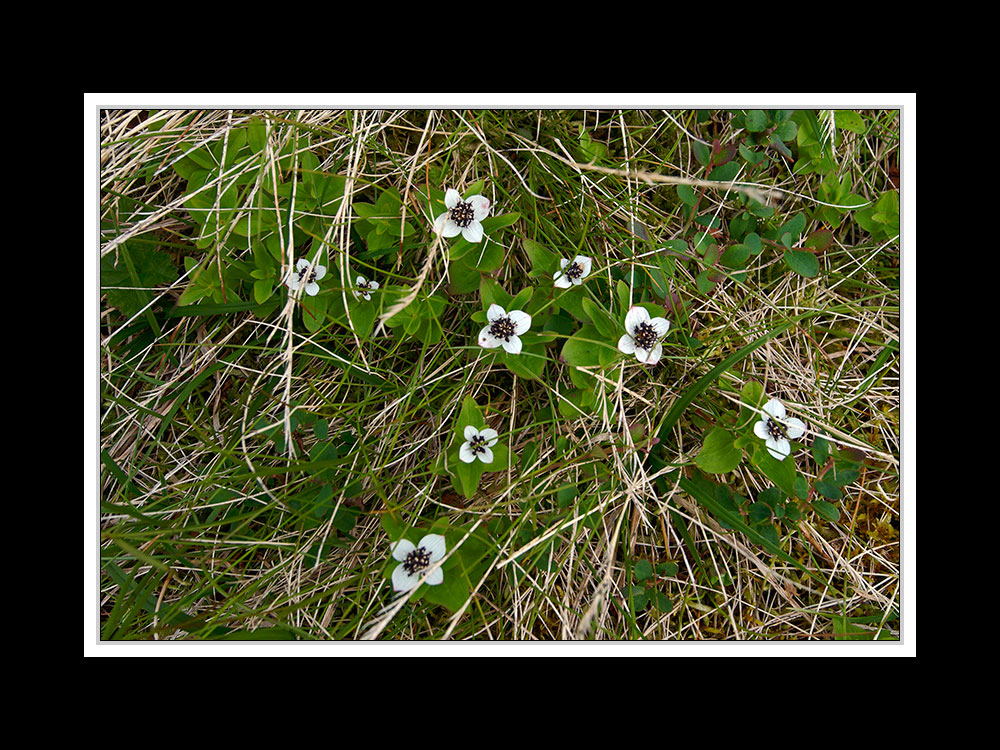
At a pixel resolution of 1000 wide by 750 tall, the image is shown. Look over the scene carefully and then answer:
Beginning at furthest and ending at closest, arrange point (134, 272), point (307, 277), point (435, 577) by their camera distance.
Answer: point (134, 272)
point (307, 277)
point (435, 577)

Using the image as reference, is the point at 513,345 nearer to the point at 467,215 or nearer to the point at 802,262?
the point at 467,215

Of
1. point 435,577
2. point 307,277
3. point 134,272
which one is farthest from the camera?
point 134,272

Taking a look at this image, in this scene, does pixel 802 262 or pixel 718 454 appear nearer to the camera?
pixel 718 454

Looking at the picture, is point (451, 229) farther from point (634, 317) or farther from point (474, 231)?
point (634, 317)

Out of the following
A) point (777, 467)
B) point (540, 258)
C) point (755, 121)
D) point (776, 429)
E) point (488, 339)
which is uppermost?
point (755, 121)

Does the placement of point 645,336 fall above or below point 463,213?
below

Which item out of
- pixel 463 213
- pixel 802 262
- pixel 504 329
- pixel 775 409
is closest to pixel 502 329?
pixel 504 329

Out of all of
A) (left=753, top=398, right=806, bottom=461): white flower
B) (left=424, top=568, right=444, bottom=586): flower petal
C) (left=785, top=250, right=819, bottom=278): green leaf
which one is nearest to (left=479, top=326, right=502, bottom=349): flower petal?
(left=424, top=568, right=444, bottom=586): flower petal

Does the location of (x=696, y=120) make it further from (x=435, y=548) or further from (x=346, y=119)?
(x=435, y=548)
